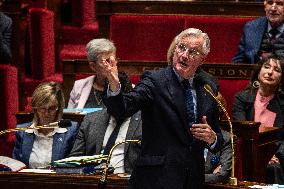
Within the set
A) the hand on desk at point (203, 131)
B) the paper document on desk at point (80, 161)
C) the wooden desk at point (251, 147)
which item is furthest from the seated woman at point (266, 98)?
the hand on desk at point (203, 131)

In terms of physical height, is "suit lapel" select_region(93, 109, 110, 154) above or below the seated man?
above

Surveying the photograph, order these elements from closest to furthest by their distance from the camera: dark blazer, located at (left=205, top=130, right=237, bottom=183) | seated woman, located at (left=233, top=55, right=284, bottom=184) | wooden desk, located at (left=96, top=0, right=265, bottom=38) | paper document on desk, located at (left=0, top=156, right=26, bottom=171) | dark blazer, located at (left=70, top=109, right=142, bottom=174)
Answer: dark blazer, located at (left=205, top=130, right=237, bottom=183) < paper document on desk, located at (left=0, top=156, right=26, bottom=171) < dark blazer, located at (left=70, top=109, right=142, bottom=174) < seated woman, located at (left=233, top=55, right=284, bottom=184) < wooden desk, located at (left=96, top=0, right=265, bottom=38)

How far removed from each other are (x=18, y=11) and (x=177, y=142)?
153cm

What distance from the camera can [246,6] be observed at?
8.84 feet

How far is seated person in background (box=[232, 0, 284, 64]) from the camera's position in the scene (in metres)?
2.42

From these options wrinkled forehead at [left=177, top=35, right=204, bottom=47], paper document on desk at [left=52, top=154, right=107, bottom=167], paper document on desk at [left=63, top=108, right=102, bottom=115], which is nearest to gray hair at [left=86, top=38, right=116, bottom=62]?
paper document on desk at [left=63, top=108, right=102, bottom=115]

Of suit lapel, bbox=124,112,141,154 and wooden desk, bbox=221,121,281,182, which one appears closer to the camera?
suit lapel, bbox=124,112,141,154

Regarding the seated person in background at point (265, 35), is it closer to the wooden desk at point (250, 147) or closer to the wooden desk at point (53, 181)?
the wooden desk at point (250, 147)

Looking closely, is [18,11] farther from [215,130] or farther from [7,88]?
[215,130]

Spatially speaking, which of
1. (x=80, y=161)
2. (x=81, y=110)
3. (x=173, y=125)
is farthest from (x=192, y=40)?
(x=81, y=110)

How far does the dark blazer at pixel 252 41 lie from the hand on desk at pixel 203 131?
119 centimetres

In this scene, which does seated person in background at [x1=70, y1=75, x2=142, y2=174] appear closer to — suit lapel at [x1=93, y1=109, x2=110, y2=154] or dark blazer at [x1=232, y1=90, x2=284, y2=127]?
suit lapel at [x1=93, y1=109, x2=110, y2=154]

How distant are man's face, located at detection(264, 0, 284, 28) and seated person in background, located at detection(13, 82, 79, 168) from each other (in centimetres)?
88

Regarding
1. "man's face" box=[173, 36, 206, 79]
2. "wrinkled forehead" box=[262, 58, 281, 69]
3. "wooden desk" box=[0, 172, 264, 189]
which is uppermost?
"man's face" box=[173, 36, 206, 79]
